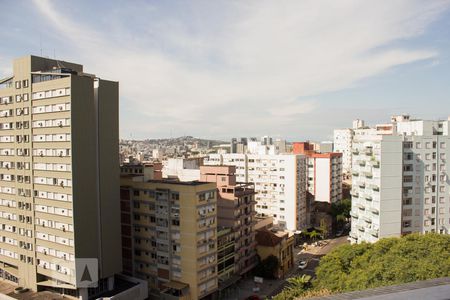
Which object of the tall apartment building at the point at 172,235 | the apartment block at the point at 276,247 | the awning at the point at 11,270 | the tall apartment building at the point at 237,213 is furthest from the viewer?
the apartment block at the point at 276,247

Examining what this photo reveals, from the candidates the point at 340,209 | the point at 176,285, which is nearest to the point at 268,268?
the point at 176,285

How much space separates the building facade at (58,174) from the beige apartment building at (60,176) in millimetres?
95

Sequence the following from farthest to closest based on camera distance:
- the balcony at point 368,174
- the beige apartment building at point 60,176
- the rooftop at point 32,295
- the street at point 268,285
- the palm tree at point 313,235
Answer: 1. the palm tree at point 313,235
2. the balcony at point 368,174
3. the street at point 268,285
4. the rooftop at point 32,295
5. the beige apartment building at point 60,176

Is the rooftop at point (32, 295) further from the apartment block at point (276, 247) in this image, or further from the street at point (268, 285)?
the apartment block at point (276, 247)

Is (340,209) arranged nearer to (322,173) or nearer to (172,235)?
(322,173)

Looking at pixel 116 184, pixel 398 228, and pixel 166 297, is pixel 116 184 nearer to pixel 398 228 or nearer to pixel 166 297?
pixel 166 297

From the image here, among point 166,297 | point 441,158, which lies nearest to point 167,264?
point 166,297

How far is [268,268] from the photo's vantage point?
1810 inches

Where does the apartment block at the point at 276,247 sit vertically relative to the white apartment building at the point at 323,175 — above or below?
below

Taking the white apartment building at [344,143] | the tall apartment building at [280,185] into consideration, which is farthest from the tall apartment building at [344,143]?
the tall apartment building at [280,185]

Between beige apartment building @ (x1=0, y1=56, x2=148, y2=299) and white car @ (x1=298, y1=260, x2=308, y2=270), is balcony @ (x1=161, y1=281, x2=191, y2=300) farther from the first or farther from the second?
white car @ (x1=298, y1=260, x2=308, y2=270)

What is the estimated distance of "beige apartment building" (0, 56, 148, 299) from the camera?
106 ft

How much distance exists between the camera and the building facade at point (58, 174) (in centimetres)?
3241

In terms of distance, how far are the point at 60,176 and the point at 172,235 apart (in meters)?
12.4
